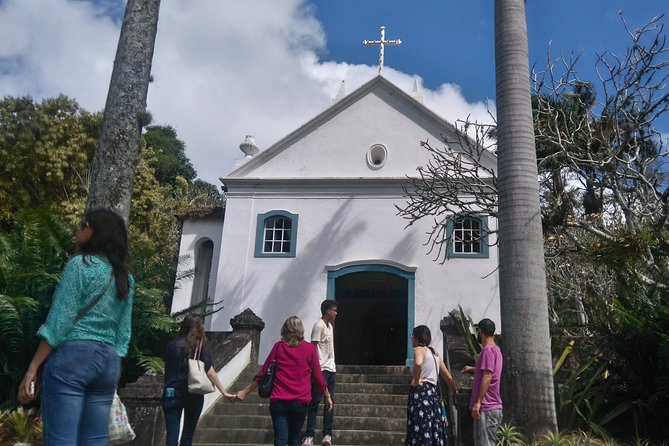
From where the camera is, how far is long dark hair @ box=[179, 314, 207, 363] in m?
6.20

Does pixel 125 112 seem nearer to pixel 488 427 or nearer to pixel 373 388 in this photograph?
pixel 488 427

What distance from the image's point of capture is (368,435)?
344 inches

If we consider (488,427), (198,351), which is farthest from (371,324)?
(198,351)

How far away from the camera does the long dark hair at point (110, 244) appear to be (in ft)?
11.5

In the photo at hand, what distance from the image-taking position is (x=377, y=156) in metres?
15.9

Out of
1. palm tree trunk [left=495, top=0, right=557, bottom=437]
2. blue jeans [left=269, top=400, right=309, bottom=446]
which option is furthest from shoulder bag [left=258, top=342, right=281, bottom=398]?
palm tree trunk [left=495, top=0, right=557, bottom=437]

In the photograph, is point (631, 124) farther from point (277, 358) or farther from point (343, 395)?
point (277, 358)

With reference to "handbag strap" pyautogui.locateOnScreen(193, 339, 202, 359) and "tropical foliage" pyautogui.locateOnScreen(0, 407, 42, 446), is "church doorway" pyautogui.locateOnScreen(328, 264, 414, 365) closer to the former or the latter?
"handbag strap" pyautogui.locateOnScreen(193, 339, 202, 359)

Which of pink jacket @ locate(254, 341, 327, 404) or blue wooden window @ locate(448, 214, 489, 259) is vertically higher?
blue wooden window @ locate(448, 214, 489, 259)

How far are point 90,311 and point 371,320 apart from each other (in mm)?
17913

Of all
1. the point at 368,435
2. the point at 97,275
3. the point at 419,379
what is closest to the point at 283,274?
the point at 368,435

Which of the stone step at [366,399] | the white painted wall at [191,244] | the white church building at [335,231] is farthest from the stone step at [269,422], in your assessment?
the white painted wall at [191,244]

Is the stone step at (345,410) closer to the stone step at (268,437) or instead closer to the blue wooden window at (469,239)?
the stone step at (268,437)

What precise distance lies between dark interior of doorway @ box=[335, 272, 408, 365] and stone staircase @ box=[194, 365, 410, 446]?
6.95 m
